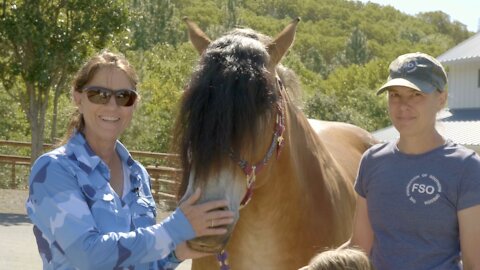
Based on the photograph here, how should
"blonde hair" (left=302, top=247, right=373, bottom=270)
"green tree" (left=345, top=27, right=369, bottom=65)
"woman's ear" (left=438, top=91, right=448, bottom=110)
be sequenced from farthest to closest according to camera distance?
"green tree" (left=345, top=27, right=369, bottom=65), "woman's ear" (left=438, top=91, right=448, bottom=110), "blonde hair" (left=302, top=247, right=373, bottom=270)

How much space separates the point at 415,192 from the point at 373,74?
190ft

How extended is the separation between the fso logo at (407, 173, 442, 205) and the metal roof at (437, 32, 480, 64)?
25.5m

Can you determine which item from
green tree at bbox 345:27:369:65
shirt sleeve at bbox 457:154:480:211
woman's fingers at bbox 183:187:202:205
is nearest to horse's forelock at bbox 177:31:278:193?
woman's fingers at bbox 183:187:202:205

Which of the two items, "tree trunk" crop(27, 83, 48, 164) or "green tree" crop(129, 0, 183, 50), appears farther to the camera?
"green tree" crop(129, 0, 183, 50)

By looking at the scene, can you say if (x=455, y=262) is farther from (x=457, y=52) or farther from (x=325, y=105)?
(x=325, y=105)

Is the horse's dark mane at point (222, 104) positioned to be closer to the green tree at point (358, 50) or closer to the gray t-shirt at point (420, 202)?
the gray t-shirt at point (420, 202)

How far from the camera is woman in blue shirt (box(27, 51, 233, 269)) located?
2.76 metres

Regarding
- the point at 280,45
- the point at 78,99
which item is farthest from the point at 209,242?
the point at 280,45

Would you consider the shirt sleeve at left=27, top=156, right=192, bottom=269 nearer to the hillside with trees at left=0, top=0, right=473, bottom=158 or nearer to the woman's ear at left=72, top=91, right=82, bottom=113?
the woman's ear at left=72, top=91, right=82, bottom=113

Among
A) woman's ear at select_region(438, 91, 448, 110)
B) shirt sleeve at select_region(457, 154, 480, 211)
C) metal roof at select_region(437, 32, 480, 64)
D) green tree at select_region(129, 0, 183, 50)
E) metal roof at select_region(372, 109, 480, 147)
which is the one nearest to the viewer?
shirt sleeve at select_region(457, 154, 480, 211)

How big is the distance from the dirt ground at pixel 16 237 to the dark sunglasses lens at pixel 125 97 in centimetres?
655

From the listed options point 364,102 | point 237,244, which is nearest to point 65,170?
point 237,244

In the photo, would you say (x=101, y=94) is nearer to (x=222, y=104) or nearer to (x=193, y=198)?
(x=222, y=104)

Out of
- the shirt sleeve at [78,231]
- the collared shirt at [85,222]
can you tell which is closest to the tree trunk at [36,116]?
the collared shirt at [85,222]
